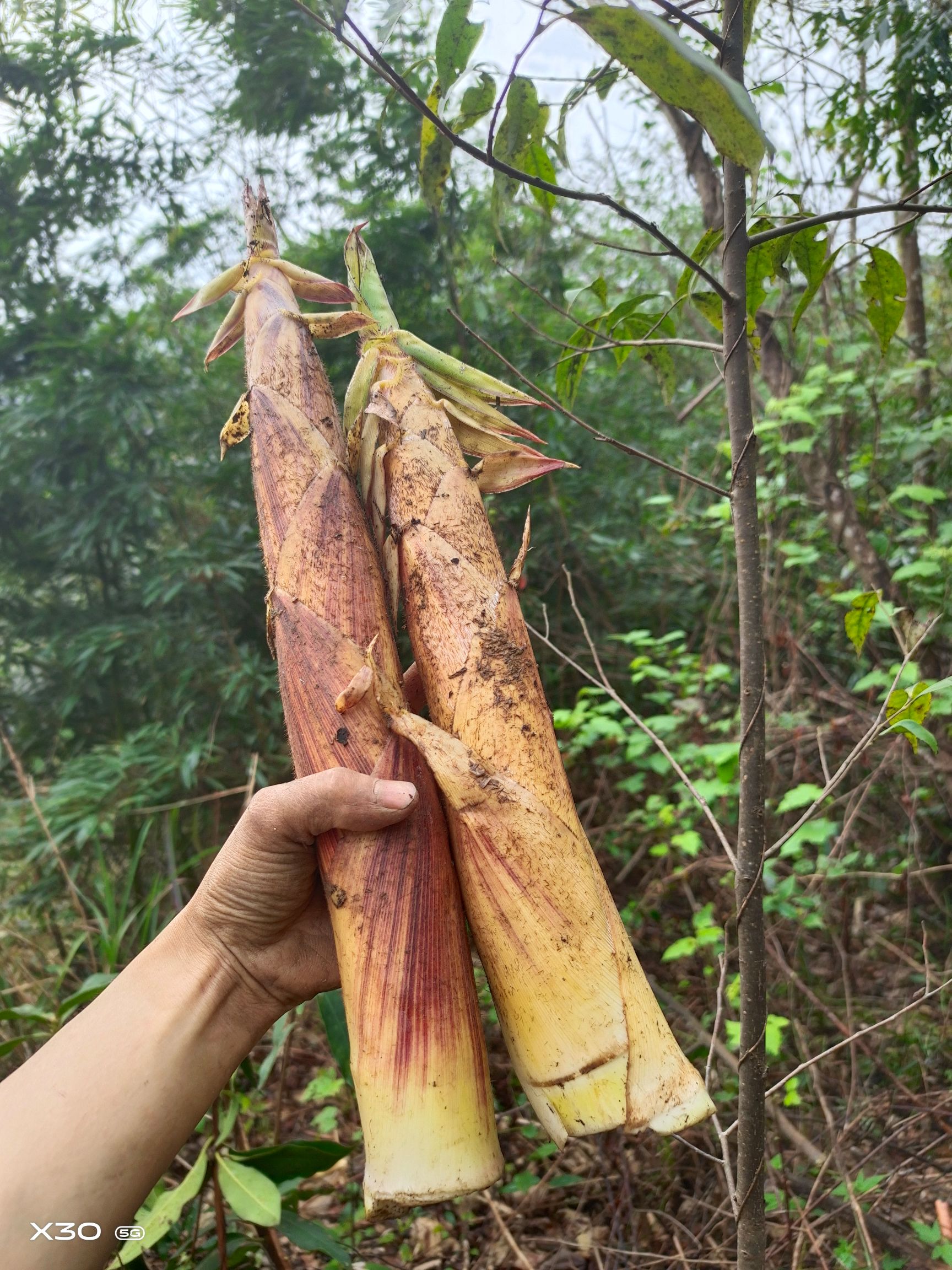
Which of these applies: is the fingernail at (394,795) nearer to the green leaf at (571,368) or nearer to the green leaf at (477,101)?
the green leaf at (571,368)

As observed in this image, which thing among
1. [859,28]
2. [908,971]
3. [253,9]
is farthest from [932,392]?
[253,9]

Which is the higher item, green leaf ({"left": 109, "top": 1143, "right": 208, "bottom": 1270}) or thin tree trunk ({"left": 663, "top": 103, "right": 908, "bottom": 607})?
thin tree trunk ({"left": 663, "top": 103, "right": 908, "bottom": 607})

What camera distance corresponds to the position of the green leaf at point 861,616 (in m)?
0.99

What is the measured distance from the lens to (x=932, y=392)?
12.5ft

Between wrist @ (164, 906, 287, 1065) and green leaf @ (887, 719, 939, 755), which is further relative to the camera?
wrist @ (164, 906, 287, 1065)

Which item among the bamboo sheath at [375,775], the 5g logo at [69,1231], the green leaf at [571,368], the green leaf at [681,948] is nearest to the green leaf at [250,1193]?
the 5g logo at [69,1231]

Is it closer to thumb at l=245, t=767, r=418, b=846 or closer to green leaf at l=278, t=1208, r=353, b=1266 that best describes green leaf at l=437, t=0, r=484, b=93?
thumb at l=245, t=767, r=418, b=846

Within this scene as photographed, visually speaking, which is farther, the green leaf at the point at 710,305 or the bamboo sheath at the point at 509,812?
the green leaf at the point at 710,305

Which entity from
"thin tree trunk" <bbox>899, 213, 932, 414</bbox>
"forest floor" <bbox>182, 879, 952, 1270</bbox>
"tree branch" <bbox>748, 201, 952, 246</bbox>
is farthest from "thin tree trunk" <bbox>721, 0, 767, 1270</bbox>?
"thin tree trunk" <bbox>899, 213, 932, 414</bbox>

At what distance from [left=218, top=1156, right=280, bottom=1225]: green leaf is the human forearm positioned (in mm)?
448

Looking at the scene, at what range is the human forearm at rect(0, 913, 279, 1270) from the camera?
89 centimetres

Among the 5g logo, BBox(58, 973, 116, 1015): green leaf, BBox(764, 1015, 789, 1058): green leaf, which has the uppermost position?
the 5g logo

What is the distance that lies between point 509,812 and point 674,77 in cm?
67

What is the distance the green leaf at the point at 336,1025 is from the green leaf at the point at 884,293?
4.97 feet
